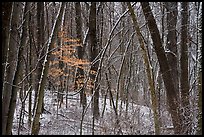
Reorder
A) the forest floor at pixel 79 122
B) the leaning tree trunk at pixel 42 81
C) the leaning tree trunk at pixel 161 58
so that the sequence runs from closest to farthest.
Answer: the leaning tree trunk at pixel 42 81 < the leaning tree trunk at pixel 161 58 < the forest floor at pixel 79 122

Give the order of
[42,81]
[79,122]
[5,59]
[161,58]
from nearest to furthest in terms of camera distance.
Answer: [5,59]
[42,81]
[161,58]
[79,122]

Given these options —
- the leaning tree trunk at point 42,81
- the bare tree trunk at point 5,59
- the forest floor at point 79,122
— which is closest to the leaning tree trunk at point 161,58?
the forest floor at point 79,122

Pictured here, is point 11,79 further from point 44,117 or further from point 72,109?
point 72,109

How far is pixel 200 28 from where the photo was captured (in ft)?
20.1

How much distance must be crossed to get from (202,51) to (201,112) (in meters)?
1.11

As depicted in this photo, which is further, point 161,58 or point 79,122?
point 79,122

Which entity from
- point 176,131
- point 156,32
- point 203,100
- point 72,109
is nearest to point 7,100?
point 203,100

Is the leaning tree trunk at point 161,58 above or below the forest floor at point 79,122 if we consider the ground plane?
above

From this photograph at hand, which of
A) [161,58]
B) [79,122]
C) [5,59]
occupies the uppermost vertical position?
[161,58]

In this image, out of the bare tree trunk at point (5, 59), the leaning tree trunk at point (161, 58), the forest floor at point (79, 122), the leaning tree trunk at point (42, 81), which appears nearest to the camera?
the bare tree trunk at point (5, 59)

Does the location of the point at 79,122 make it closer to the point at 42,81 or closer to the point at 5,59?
the point at 42,81

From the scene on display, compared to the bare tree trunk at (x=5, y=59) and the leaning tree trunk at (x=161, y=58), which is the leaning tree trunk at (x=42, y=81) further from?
the leaning tree trunk at (x=161, y=58)

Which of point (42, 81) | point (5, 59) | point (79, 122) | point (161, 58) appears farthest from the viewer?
point (79, 122)

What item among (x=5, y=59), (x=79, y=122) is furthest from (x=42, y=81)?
(x=79, y=122)
